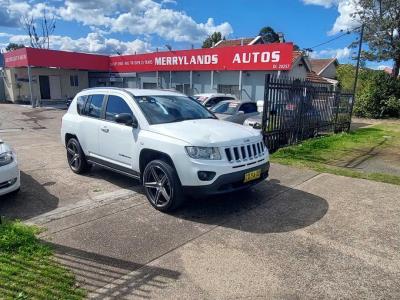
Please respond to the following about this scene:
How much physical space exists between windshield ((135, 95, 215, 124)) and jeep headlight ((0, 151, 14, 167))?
2.19 m

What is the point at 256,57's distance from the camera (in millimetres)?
18016

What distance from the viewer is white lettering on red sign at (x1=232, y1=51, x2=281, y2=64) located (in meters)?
17.1

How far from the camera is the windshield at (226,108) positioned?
10.8m

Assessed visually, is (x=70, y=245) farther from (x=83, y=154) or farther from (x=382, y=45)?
(x=382, y=45)

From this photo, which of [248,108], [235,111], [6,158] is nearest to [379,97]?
[248,108]

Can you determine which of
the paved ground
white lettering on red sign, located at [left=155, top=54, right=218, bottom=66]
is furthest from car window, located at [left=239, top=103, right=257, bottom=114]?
white lettering on red sign, located at [left=155, top=54, right=218, bottom=66]

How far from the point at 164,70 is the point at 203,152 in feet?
68.1

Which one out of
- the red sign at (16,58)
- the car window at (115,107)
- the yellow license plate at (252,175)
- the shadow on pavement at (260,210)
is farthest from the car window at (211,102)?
the red sign at (16,58)

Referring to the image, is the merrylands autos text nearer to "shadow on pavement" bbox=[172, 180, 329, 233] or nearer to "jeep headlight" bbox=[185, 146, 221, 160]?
"shadow on pavement" bbox=[172, 180, 329, 233]

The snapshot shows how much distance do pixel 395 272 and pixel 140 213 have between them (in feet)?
10.8

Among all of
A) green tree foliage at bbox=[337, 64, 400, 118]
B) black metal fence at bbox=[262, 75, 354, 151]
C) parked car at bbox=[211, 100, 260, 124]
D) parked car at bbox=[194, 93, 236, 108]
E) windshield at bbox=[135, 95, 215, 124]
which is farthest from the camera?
green tree foliage at bbox=[337, 64, 400, 118]

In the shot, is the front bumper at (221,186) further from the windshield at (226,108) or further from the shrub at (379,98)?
the shrub at (379,98)

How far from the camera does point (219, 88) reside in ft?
69.7

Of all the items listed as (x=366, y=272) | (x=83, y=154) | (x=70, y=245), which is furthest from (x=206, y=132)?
(x=83, y=154)
